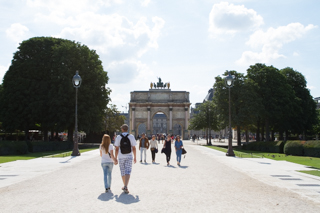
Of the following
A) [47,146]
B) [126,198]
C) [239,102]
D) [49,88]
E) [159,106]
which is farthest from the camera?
[159,106]

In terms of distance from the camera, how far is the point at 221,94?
4928 centimetres

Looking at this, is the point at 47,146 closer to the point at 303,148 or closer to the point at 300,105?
the point at 303,148

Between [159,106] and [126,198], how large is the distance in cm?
9493

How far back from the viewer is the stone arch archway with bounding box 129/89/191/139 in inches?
4104

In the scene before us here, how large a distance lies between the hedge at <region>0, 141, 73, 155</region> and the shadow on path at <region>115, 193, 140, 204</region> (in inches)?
890

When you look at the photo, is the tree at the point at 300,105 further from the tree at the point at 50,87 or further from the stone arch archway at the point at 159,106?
the stone arch archway at the point at 159,106

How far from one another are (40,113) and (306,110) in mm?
41431

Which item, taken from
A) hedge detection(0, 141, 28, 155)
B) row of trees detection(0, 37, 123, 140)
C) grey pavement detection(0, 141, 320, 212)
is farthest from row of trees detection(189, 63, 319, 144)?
grey pavement detection(0, 141, 320, 212)

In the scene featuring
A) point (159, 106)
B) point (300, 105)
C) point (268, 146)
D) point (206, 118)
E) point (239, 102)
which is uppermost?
point (159, 106)

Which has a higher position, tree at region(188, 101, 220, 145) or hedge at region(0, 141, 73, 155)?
tree at region(188, 101, 220, 145)

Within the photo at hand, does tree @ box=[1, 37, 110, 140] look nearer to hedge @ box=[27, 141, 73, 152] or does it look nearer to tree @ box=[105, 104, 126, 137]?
hedge @ box=[27, 141, 73, 152]

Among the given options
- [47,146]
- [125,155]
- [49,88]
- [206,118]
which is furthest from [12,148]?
[206,118]

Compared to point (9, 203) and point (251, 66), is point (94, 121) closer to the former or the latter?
point (251, 66)

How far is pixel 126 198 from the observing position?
9609mm
